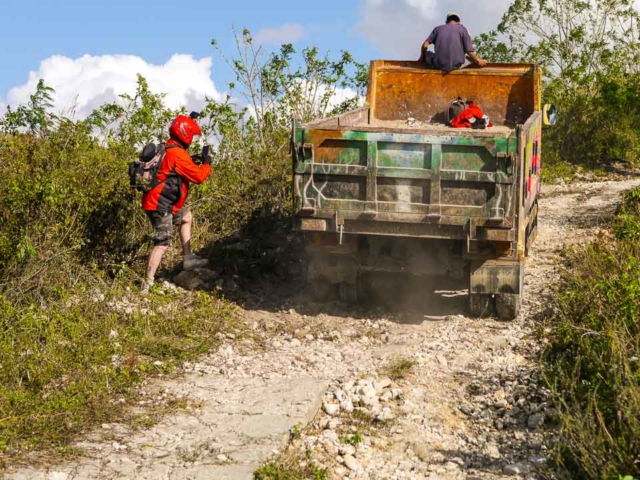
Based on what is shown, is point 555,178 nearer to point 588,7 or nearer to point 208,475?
point 588,7

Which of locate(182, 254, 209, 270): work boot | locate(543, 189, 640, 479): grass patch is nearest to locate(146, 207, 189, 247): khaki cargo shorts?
locate(182, 254, 209, 270): work boot

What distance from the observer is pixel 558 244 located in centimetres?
1050

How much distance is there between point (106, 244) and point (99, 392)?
10.7ft

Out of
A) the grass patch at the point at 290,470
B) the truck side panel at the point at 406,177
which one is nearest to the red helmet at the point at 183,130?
the truck side panel at the point at 406,177

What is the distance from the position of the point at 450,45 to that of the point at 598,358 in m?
6.01

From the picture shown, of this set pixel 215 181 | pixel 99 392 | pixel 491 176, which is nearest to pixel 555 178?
pixel 215 181

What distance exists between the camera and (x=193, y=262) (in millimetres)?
8617

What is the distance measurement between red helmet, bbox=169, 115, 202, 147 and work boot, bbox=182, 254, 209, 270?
1.09 metres

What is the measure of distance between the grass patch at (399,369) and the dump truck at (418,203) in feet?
3.95

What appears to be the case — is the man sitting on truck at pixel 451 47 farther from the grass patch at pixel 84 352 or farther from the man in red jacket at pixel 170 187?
the grass patch at pixel 84 352

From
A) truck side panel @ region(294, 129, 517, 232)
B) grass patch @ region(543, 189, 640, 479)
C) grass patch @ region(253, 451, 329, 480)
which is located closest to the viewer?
A: grass patch @ region(543, 189, 640, 479)

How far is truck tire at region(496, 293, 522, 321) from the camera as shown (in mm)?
7684

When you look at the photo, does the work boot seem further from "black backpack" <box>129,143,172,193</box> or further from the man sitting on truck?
the man sitting on truck

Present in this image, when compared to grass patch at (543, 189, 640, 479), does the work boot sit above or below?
above
